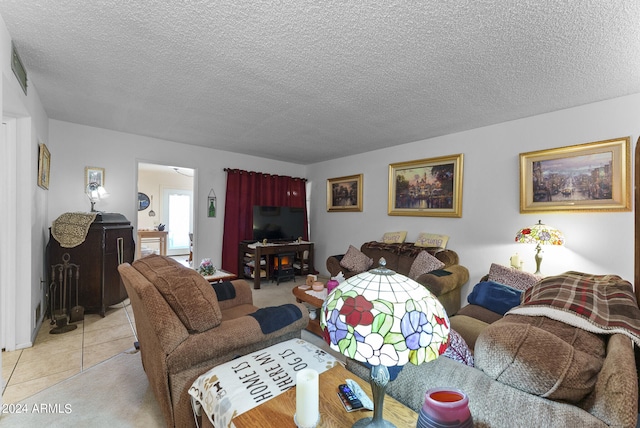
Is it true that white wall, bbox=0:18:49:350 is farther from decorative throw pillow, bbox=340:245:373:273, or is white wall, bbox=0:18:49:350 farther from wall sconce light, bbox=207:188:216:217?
decorative throw pillow, bbox=340:245:373:273

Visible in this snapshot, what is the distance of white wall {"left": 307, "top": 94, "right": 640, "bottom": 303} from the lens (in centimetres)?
266

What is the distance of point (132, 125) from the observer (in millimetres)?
3717

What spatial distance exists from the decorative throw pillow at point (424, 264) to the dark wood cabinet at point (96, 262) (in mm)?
3699

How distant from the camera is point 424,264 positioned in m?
3.53

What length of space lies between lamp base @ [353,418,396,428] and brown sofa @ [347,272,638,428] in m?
0.27


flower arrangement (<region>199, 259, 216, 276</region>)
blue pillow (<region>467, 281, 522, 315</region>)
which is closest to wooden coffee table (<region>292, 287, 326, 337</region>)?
flower arrangement (<region>199, 259, 216, 276</region>)

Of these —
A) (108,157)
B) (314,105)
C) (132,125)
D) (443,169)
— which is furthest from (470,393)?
(108,157)

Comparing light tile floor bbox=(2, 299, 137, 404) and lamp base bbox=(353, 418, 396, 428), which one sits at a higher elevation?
lamp base bbox=(353, 418, 396, 428)

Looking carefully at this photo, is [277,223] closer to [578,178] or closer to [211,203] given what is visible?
[211,203]

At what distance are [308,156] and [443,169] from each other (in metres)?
2.49

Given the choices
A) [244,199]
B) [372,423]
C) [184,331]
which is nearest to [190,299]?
[184,331]

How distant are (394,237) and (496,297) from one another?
6.22 ft

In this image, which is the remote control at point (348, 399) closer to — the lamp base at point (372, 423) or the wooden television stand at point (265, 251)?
the lamp base at point (372, 423)

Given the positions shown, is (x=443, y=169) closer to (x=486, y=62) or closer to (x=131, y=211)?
(x=486, y=62)
